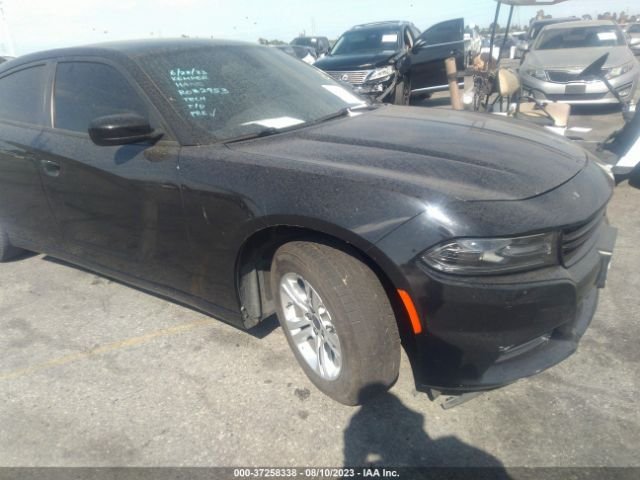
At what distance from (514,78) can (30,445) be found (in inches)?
238

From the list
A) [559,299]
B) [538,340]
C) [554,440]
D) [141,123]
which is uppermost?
[141,123]

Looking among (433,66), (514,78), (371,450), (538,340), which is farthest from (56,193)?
(433,66)

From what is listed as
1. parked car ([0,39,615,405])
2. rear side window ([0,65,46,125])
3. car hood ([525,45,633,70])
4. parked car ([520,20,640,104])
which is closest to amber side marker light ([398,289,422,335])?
parked car ([0,39,615,405])

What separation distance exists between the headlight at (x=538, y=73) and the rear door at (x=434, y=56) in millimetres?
1290

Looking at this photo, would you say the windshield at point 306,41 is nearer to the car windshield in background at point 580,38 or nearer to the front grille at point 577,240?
the car windshield in background at point 580,38

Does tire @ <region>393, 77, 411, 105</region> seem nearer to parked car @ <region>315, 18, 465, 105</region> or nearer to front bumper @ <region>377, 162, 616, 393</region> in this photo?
parked car @ <region>315, 18, 465, 105</region>

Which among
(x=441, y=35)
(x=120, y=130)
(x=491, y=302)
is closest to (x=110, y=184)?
(x=120, y=130)

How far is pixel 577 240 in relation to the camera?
1.99m

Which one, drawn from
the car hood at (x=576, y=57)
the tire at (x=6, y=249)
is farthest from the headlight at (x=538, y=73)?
the tire at (x=6, y=249)

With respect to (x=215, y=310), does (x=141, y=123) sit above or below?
above

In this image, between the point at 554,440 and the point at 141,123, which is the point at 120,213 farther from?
the point at 554,440

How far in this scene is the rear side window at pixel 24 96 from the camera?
326 cm

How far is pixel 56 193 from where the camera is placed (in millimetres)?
3074

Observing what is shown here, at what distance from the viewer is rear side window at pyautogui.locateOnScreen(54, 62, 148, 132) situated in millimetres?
2725
